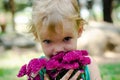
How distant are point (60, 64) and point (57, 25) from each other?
27cm

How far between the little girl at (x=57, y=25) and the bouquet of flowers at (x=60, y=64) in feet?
0.13

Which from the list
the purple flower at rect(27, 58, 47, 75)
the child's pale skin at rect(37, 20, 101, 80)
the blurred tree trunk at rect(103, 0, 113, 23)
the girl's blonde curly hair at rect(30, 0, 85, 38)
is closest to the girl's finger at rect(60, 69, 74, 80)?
the child's pale skin at rect(37, 20, 101, 80)

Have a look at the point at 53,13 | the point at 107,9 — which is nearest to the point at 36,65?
the point at 53,13

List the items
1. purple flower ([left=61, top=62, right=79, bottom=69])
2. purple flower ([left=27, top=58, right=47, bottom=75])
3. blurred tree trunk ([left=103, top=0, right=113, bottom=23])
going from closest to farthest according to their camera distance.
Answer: purple flower ([left=61, top=62, right=79, bottom=69]) < purple flower ([left=27, top=58, right=47, bottom=75]) < blurred tree trunk ([left=103, top=0, right=113, bottom=23])

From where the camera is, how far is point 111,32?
44.3ft

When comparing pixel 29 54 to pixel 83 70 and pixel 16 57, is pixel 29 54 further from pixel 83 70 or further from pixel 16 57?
pixel 83 70

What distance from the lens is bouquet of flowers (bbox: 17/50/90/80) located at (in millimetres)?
2793

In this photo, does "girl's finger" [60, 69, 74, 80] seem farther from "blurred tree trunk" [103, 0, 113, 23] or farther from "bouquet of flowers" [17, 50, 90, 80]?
"blurred tree trunk" [103, 0, 113, 23]

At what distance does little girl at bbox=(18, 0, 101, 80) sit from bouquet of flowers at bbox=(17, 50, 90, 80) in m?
0.04

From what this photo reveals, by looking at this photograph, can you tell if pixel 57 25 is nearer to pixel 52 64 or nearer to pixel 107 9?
pixel 52 64

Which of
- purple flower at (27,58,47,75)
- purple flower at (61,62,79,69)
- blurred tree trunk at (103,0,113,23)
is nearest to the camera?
purple flower at (61,62,79,69)

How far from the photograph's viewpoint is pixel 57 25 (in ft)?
9.28

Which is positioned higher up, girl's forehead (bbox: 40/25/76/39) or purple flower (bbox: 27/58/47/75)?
girl's forehead (bbox: 40/25/76/39)

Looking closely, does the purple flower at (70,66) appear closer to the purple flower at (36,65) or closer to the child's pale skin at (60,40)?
the child's pale skin at (60,40)
